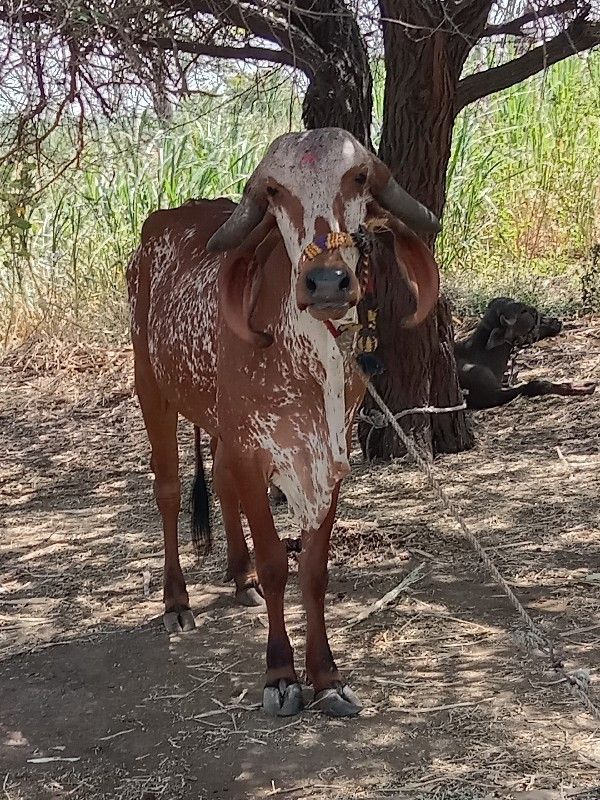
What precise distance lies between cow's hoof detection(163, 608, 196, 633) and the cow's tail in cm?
53

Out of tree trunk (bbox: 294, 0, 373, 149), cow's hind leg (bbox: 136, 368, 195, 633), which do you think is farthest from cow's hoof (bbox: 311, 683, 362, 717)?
tree trunk (bbox: 294, 0, 373, 149)

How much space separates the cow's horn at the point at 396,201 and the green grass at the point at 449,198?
18.1 ft

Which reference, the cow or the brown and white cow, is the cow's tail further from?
the cow

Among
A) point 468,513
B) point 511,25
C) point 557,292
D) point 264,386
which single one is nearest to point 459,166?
point 557,292

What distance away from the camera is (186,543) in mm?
5246

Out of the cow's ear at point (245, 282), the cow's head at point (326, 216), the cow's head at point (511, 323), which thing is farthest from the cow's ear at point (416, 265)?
the cow's head at point (511, 323)

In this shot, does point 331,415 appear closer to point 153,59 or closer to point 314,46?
point 153,59

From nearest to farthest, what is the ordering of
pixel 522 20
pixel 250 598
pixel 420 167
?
pixel 250 598 → pixel 522 20 → pixel 420 167

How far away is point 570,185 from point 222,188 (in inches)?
120

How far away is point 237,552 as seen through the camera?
176 inches

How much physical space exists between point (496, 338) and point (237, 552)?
269 centimetres

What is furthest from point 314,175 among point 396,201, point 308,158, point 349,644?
point 349,644

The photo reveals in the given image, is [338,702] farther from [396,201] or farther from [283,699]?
[396,201]

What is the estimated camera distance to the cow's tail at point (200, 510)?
4.69 meters
